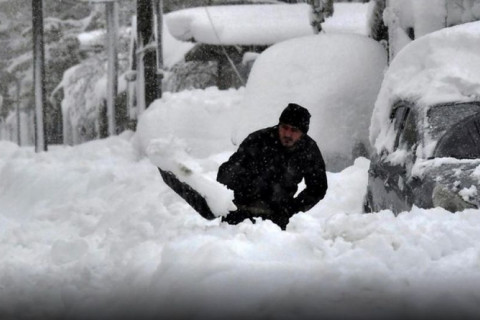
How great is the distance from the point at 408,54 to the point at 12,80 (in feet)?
136

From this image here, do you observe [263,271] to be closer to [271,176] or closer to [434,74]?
[271,176]

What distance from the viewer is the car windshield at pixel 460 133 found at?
583cm

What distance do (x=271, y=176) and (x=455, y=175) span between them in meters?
1.14

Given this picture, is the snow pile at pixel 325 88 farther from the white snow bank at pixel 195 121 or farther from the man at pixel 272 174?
the man at pixel 272 174

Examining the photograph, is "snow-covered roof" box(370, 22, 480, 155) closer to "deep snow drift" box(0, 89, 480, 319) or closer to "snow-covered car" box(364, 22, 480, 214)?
"snow-covered car" box(364, 22, 480, 214)

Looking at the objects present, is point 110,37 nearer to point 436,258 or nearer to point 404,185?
point 404,185

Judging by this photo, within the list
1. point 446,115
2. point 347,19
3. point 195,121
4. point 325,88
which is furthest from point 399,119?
point 347,19

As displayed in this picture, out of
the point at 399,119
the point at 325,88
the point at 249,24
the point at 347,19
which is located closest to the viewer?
the point at 399,119

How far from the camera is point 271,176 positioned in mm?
5664

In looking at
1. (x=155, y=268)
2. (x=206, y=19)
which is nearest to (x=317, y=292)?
(x=155, y=268)

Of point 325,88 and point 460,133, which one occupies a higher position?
point 460,133

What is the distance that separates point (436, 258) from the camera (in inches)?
163

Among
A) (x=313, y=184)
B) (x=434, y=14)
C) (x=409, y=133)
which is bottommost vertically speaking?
(x=313, y=184)

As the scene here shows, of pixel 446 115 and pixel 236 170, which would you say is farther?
pixel 446 115
